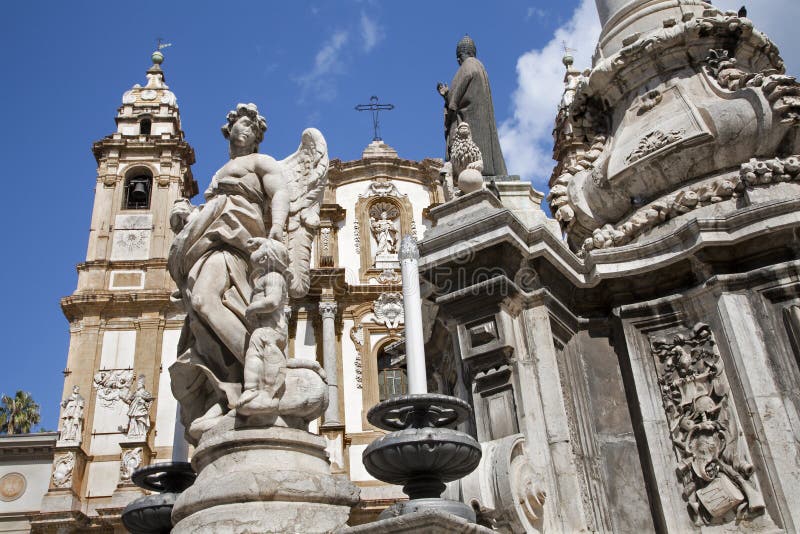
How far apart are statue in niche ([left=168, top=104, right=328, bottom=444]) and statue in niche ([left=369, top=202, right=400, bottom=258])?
21.0m

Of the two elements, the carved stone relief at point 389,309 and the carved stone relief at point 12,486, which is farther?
the carved stone relief at point 389,309

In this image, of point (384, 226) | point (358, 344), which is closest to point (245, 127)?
point (358, 344)

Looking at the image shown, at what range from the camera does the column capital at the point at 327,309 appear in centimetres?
Answer: 2381

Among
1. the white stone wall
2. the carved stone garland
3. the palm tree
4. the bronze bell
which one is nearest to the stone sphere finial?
the carved stone garland

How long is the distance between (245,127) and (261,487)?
104 inches

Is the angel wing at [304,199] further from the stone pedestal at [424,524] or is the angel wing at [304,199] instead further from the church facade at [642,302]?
the stone pedestal at [424,524]

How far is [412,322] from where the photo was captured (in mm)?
4039

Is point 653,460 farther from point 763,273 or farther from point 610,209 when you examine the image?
point 610,209

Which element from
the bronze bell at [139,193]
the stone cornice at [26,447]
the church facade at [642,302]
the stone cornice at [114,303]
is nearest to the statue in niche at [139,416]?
the stone cornice at [26,447]

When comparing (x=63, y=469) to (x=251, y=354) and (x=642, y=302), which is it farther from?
(x=642, y=302)

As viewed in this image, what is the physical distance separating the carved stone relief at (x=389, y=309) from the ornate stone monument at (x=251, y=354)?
19489mm

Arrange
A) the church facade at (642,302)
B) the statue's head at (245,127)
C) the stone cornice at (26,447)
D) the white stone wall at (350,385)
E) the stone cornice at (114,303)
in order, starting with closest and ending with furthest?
the church facade at (642,302) < the statue's head at (245,127) < the stone cornice at (26,447) < the white stone wall at (350,385) < the stone cornice at (114,303)

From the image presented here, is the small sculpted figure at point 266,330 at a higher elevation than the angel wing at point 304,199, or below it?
below

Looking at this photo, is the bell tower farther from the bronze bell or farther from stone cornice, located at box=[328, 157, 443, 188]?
stone cornice, located at box=[328, 157, 443, 188]
